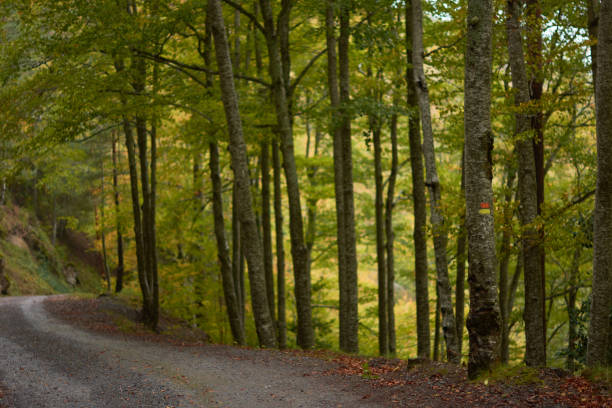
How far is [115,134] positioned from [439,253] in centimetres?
1840

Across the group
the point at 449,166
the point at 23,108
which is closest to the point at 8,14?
the point at 23,108

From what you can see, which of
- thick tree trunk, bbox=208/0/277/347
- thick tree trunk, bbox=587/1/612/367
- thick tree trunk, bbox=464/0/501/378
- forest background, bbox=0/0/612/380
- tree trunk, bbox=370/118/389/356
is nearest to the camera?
thick tree trunk, bbox=464/0/501/378

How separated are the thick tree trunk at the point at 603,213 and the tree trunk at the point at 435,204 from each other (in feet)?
7.27

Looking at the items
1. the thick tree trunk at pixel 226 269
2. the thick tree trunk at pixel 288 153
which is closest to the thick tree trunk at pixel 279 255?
the thick tree trunk at pixel 226 269

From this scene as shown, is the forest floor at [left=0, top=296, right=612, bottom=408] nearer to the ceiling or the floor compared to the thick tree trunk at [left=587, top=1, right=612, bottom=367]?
nearer to the floor

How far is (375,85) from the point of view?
45.2 feet

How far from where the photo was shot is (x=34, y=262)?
31047 mm

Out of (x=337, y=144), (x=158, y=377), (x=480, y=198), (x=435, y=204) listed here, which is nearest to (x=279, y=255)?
(x=337, y=144)

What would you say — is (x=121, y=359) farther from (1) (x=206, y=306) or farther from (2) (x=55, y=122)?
(1) (x=206, y=306)

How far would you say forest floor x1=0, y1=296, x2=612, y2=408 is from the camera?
18.5 feet

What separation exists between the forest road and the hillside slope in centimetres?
1735

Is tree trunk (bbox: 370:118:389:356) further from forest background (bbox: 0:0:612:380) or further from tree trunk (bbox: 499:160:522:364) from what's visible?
tree trunk (bbox: 499:160:522:364)

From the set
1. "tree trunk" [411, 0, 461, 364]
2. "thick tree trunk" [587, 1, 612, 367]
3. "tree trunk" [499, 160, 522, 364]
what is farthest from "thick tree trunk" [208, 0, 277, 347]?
"thick tree trunk" [587, 1, 612, 367]

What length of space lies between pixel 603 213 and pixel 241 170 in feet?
21.7
